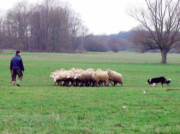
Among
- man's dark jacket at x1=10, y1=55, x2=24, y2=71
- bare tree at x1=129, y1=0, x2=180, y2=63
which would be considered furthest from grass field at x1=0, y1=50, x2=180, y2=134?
bare tree at x1=129, y1=0, x2=180, y2=63

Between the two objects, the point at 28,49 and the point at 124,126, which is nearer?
the point at 124,126

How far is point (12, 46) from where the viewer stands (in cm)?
8388

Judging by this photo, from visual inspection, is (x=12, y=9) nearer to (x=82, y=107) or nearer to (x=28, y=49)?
(x=28, y=49)

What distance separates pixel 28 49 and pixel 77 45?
82.1ft

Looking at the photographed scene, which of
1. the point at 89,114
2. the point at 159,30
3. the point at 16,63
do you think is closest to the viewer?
the point at 89,114

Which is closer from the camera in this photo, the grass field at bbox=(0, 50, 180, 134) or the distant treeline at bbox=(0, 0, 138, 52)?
the grass field at bbox=(0, 50, 180, 134)

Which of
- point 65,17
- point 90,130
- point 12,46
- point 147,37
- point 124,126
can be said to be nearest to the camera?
point 90,130

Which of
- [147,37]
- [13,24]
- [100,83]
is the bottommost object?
[100,83]

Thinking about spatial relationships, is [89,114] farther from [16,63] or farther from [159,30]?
[159,30]

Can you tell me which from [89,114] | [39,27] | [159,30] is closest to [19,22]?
[39,27]

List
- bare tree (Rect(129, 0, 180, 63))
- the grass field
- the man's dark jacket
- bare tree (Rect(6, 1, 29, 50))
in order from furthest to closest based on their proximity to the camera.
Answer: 1. bare tree (Rect(6, 1, 29, 50))
2. bare tree (Rect(129, 0, 180, 63))
3. the man's dark jacket
4. the grass field

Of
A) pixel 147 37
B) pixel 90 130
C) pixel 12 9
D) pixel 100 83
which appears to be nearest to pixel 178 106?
pixel 90 130

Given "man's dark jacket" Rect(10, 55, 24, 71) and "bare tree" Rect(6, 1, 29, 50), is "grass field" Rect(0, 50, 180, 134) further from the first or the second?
"bare tree" Rect(6, 1, 29, 50)

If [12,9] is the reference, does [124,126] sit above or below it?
below
